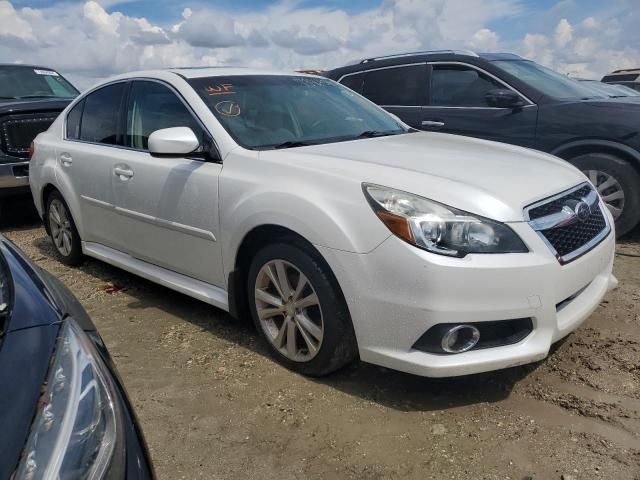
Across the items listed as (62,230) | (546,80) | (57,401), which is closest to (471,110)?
(546,80)

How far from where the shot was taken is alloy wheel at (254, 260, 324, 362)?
117 inches

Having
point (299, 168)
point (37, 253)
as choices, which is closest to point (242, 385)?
point (299, 168)

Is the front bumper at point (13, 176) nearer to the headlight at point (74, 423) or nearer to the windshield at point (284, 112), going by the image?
the windshield at point (284, 112)

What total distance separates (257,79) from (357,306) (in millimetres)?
1916

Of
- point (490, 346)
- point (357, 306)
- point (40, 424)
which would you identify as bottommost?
point (490, 346)

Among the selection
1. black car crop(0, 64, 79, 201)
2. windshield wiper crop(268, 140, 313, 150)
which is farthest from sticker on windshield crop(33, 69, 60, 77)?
windshield wiper crop(268, 140, 313, 150)

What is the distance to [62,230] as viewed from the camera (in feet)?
16.9

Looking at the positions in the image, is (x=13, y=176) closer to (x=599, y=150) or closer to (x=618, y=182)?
(x=599, y=150)

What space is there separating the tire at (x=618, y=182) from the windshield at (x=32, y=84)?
655cm

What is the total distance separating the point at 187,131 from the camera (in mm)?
3326

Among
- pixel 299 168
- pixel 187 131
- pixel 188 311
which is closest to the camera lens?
pixel 299 168

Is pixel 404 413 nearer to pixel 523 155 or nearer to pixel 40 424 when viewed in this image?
pixel 523 155

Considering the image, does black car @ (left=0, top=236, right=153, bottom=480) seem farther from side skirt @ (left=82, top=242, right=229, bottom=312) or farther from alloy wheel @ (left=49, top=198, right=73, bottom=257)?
alloy wheel @ (left=49, top=198, right=73, bottom=257)

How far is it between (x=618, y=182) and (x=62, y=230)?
4839 mm
